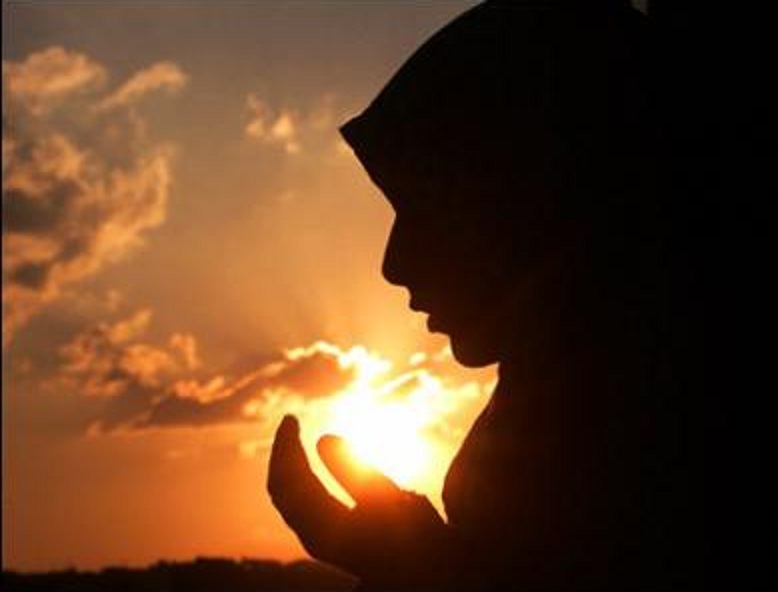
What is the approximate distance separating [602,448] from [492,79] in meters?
0.98

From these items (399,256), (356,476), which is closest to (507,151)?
(399,256)

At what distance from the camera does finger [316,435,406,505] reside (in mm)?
2484

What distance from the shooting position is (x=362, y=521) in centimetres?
248

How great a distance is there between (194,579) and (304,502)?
88.7 ft

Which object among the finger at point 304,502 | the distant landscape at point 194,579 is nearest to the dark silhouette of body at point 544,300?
the finger at point 304,502

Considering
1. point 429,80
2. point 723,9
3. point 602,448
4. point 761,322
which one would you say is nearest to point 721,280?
point 761,322

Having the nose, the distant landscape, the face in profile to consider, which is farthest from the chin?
the distant landscape

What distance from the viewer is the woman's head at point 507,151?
2.74 meters

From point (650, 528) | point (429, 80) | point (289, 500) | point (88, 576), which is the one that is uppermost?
point (88, 576)

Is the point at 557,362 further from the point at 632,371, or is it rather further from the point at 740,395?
the point at 740,395

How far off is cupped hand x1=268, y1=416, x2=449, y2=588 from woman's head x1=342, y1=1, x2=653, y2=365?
1.72 feet

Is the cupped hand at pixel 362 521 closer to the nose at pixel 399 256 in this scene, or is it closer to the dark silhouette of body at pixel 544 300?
the dark silhouette of body at pixel 544 300

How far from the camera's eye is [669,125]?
8.93 feet

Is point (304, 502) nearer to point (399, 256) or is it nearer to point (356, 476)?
point (356, 476)
